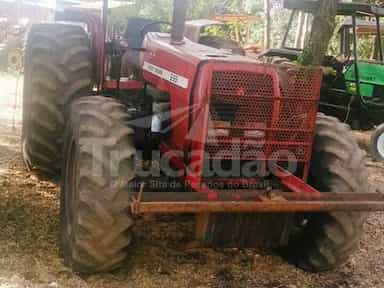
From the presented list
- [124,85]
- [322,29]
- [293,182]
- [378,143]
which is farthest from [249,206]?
[378,143]

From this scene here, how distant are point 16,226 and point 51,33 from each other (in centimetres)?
185

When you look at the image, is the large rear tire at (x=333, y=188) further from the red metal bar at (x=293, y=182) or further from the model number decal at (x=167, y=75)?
the model number decal at (x=167, y=75)

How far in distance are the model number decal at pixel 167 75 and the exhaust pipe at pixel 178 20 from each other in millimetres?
267

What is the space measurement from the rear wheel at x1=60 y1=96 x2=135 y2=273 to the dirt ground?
22cm

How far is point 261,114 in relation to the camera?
3756 mm

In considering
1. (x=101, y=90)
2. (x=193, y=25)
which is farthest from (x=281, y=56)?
(x=101, y=90)

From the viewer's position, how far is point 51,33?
5.22 m

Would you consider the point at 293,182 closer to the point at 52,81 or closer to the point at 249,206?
the point at 249,206

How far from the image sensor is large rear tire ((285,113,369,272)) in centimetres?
390

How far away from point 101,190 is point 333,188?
1615 millimetres

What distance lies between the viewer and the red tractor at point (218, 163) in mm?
3473

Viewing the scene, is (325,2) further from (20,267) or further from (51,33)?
(20,267)

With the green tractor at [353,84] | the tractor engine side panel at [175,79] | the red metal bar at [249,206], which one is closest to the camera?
the red metal bar at [249,206]

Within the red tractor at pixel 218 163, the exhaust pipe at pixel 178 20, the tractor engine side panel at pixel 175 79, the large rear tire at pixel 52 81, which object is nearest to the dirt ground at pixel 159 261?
the red tractor at pixel 218 163
